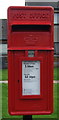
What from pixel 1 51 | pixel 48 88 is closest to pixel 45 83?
pixel 48 88

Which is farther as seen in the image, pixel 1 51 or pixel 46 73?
pixel 1 51

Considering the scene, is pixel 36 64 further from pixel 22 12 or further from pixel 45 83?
pixel 22 12

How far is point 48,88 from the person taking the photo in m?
4.73

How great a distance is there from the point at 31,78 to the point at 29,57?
319 mm

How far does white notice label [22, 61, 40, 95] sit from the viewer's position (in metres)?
4.71

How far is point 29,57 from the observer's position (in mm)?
4668

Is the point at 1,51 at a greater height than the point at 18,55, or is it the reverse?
the point at 18,55

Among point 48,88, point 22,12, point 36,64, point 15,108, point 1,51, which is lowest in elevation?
point 1,51

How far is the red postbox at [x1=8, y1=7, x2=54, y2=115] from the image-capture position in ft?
15.3

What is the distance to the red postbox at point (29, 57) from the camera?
465 centimetres

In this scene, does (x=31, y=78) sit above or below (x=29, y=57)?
below

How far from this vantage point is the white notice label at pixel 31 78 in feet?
15.4

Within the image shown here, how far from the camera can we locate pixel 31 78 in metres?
4.76

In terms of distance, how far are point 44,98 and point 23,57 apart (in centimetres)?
67
